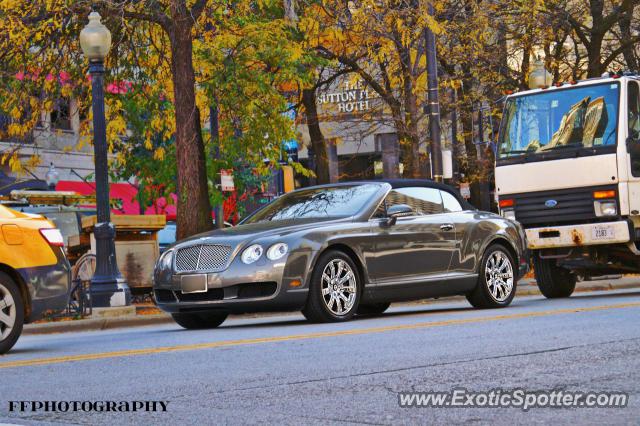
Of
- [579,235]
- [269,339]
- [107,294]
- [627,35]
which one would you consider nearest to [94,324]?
[107,294]

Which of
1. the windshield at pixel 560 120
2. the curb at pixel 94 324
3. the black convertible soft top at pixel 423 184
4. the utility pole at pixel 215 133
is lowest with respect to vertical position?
the curb at pixel 94 324

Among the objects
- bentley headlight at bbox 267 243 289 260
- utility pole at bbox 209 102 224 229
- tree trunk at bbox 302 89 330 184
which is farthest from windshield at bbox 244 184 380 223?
tree trunk at bbox 302 89 330 184

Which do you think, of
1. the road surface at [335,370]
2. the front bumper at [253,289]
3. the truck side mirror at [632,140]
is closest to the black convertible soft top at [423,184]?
the front bumper at [253,289]

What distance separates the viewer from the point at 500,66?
30.8 m

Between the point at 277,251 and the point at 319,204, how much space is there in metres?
1.45

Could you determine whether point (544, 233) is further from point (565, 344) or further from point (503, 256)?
point (565, 344)

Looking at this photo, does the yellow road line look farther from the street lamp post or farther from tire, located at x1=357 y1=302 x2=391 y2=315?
the street lamp post

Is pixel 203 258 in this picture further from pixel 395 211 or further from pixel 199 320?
pixel 395 211

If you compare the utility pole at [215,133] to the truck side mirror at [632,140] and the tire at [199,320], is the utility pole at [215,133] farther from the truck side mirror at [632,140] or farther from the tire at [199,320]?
the tire at [199,320]

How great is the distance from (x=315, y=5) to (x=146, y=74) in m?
3.36

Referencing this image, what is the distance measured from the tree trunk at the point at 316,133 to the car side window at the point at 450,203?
15.8m

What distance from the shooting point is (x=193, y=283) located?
12.7 m

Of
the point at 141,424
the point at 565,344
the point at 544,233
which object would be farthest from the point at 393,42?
the point at 141,424

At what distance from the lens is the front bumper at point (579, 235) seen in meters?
17.3
